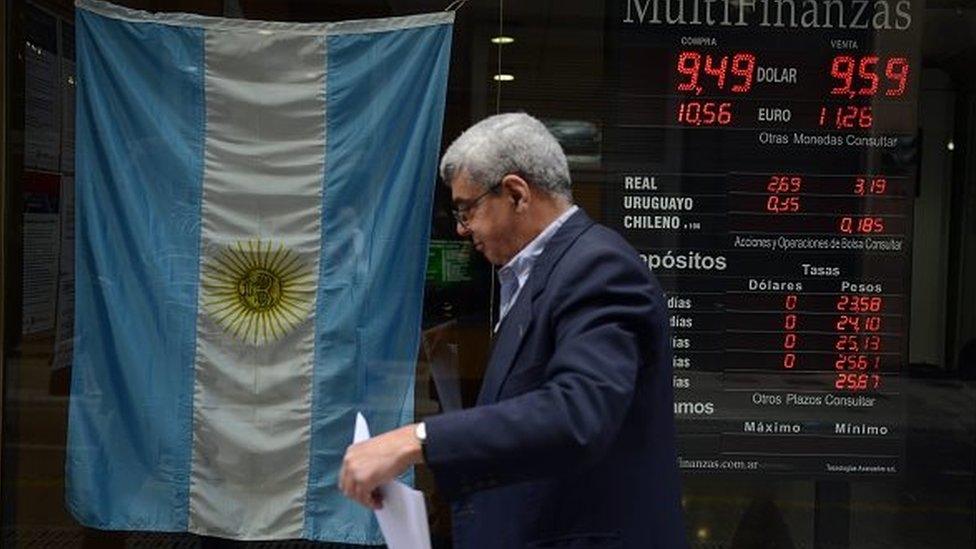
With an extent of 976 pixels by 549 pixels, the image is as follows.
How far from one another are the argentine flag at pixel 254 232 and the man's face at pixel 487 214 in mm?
1886

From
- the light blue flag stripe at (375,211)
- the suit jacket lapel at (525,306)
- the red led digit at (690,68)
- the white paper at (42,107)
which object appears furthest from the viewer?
the white paper at (42,107)

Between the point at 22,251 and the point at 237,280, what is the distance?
1116 millimetres

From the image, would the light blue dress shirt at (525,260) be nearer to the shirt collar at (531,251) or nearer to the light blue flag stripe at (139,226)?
the shirt collar at (531,251)

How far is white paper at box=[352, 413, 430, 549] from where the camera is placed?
207 centimetres

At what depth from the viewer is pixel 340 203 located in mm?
4188

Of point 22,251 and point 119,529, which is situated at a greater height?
point 22,251

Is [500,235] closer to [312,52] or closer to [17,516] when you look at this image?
[312,52]

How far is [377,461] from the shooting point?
6.23 ft

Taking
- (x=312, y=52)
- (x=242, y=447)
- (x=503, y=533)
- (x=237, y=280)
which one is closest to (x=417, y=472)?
(x=242, y=447)

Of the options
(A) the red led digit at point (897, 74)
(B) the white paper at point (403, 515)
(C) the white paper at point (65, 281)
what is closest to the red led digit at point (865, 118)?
(A) the red led digit at point (897, 74)

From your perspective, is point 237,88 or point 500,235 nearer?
point 500,235

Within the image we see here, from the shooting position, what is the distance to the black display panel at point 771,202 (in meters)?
4.52

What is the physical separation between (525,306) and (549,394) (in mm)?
300

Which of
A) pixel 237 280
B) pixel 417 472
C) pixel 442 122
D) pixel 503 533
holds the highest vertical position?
pixel 442 122
